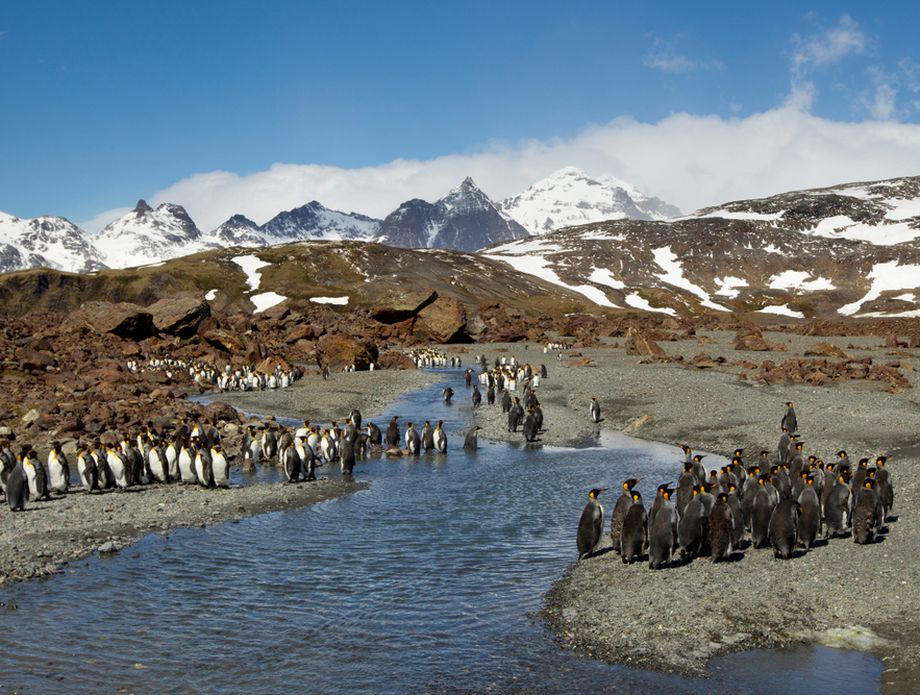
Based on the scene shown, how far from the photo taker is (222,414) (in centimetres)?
3128

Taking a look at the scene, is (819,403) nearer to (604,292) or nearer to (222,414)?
(222,414)

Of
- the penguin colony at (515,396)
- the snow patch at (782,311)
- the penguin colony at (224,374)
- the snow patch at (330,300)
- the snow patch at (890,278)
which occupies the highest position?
the snow patch at (890,278)

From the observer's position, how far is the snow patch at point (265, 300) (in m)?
97.2

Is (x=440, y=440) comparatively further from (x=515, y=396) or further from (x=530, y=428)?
(x=515, y=396)

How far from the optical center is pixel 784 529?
14.0 m

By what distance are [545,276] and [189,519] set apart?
5274 inches

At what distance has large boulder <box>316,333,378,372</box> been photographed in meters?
56.7

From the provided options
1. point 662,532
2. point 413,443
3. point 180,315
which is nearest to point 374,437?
point 413,443

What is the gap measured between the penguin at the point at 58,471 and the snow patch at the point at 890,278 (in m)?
126

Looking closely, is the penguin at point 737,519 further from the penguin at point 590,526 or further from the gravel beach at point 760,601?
the penguin at point 590,526

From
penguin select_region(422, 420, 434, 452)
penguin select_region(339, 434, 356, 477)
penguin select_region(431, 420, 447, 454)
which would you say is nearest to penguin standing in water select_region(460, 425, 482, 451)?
penguin select_region(431, 420, 447, 454)

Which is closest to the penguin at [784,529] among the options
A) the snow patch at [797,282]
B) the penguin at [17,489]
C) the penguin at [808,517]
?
the penguin at [808,517]

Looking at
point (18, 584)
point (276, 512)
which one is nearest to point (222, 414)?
point (276, 512)

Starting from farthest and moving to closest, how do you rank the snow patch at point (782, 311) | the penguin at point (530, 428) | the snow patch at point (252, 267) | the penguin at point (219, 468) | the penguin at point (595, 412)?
the snow patch at point (782, 311) → the snow patch at point (252, 267) → the penguin at point (595, 412) → the penguin at point (530, 428) → the penguin at point (219, 468)
